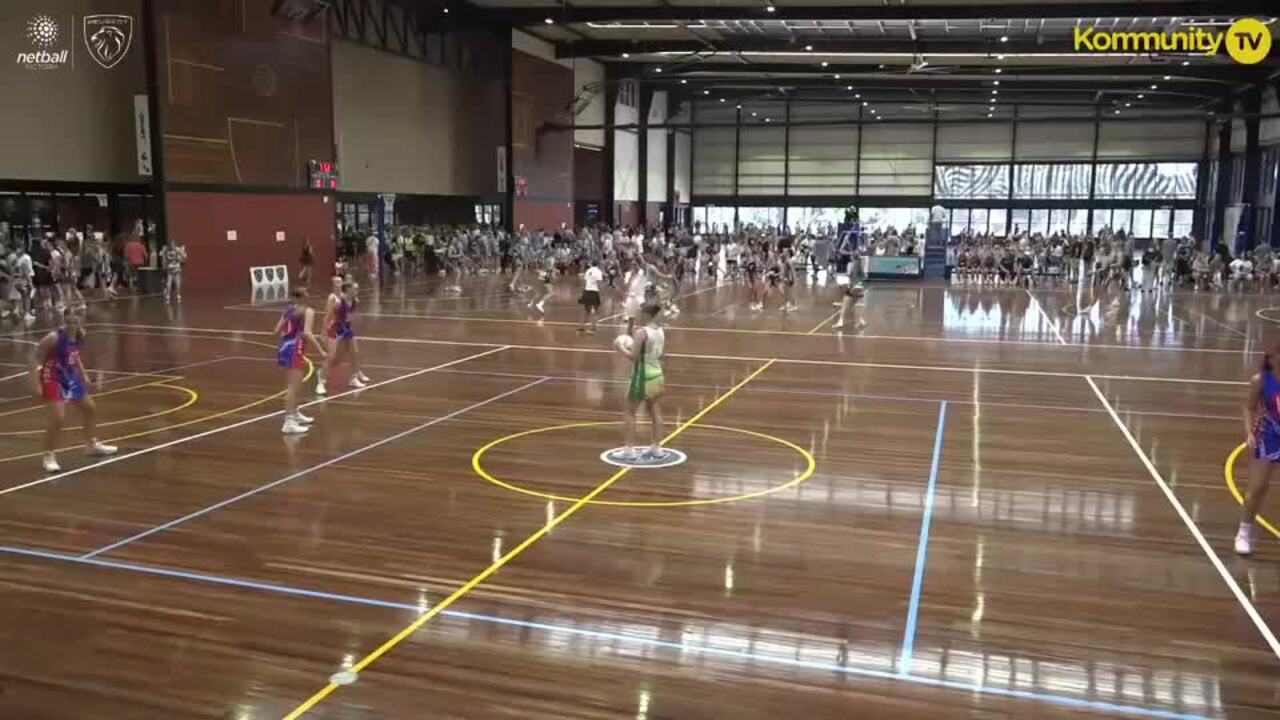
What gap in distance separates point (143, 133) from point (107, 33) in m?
2.72

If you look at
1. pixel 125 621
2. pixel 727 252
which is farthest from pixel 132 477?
pixel 727 252

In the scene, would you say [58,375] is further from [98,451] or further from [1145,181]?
[1145,181]

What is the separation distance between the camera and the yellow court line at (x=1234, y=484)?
25.7 ft

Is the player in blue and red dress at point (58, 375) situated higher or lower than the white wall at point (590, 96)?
lower

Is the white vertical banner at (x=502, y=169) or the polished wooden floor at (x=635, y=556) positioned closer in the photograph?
the polished wooden floor at (x=635, y=556)

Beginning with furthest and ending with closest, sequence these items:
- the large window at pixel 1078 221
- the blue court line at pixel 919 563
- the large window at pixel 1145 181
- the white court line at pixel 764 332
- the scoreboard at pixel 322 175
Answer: the large window at pixel 1078 221, the large window at pixel 1145 181, the scoreboard at pixel 322 175, the white court line at pixel 764 332, the blue court line at pixel 919 563

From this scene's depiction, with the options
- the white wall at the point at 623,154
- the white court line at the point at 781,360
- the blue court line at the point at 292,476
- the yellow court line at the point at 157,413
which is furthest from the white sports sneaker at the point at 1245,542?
the white wall at the point at 623,154

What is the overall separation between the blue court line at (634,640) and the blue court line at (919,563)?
274mm

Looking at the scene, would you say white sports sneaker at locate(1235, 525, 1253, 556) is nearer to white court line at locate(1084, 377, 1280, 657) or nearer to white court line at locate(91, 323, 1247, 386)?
white court line at locate(1084, 377, 1280, 657)

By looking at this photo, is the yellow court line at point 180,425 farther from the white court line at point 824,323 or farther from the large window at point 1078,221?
the large window at point 1078,221

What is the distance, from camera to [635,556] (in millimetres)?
7023

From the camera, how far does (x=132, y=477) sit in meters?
8.95

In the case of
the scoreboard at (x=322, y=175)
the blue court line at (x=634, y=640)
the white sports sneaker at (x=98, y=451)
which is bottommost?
the blue court line at (x=634, y=640)

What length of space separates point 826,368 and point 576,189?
3190 cm
